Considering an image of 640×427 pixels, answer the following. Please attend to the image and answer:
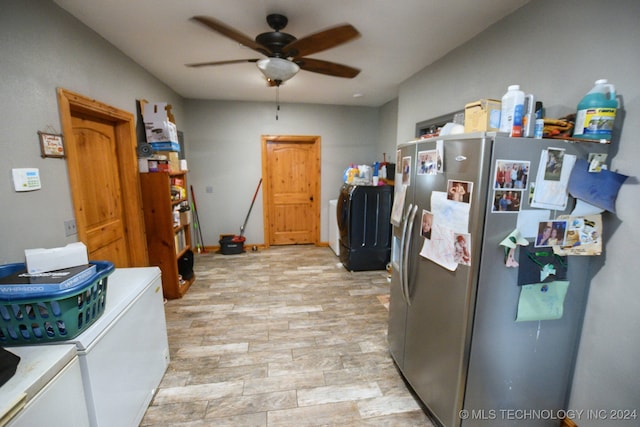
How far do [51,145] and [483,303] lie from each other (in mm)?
2726

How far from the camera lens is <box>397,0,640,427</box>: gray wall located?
4.05 ft

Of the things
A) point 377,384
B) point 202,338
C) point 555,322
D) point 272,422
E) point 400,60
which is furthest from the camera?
point 400,60

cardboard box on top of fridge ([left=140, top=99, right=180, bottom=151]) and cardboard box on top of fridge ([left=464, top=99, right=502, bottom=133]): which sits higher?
cardboard box on top of fridge ([left=140, top=99, right=180, bottom=151])

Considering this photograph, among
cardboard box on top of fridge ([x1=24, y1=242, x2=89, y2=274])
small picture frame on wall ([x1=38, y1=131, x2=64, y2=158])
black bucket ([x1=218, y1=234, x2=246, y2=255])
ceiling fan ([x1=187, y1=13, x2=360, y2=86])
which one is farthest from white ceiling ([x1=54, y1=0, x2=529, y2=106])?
black bucket ([x1=218, y1=234, x2=246, y2=255])

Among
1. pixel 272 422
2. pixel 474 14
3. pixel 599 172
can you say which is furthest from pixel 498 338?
pixel 474 14

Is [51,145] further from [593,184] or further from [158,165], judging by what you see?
[593,184]

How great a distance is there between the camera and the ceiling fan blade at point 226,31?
1.64 m

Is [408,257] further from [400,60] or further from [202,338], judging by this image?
[400,60]

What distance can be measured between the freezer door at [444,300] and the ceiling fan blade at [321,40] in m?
0.90

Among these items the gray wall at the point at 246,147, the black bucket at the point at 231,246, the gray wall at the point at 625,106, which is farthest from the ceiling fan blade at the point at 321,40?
the black bucket at the point at 231,246

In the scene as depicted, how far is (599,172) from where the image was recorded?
1.24 m

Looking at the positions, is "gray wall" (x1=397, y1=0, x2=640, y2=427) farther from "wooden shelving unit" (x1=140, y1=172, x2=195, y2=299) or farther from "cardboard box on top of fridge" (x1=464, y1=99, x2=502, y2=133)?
"wooden shelving unit" (x1=140, y1=172, x2=195, y2=299)

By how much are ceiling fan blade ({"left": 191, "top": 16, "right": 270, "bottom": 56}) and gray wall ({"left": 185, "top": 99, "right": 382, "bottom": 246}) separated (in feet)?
8.68

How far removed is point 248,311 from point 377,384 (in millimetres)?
1485
